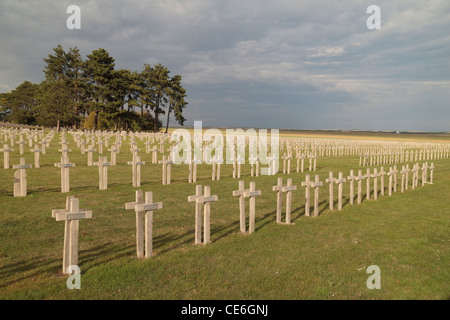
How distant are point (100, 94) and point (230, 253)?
5313 cm

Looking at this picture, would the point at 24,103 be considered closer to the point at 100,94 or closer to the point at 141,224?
the point at 100,94

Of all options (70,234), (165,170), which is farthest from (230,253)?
(165,170)

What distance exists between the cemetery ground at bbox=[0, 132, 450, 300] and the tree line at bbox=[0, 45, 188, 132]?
149ft

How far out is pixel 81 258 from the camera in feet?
19.4

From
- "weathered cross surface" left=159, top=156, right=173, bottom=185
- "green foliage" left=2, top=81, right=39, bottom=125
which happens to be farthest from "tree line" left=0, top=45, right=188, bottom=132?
"weathered cross surface" left=159, top=156, right=173, bottom=185

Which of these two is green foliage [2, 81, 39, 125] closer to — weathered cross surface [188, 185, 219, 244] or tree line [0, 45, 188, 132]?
tree line [0, 45, 188, 132]

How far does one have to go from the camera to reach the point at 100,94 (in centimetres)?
5366

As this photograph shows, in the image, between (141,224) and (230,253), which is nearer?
(141,224)

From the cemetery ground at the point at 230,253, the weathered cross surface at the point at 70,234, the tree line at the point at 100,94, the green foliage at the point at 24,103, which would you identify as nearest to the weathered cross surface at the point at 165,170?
the cemetery ground at the point at 230,253

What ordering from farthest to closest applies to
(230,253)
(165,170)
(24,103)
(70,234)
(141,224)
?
(24,103) < (165,170) < (230,253) < (141,224) < (70,234)

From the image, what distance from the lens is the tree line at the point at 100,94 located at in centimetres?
5288

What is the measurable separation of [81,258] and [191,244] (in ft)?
6.99
